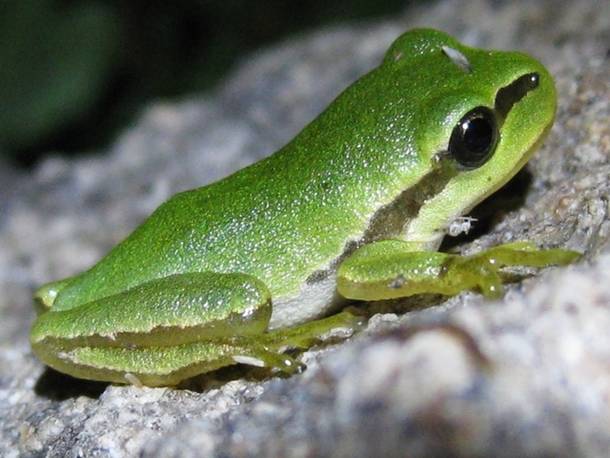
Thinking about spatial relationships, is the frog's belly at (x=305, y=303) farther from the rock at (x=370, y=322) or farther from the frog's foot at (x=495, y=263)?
the frog's foot at (x=495, y=263)

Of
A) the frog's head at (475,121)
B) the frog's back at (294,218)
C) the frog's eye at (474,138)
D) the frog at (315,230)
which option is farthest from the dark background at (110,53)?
the frog's eye at (474,138)

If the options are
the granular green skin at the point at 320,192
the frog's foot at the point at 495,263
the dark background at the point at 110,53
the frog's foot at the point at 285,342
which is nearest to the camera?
the frog's foot at the point at 495,263

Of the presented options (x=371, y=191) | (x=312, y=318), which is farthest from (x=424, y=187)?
(x=312, y=318)

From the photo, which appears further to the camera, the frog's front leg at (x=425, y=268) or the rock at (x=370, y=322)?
the frog's front leg at (x=425, y=268)

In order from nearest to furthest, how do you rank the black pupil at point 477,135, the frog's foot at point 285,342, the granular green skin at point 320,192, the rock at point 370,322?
the rock at point 370,322 < the frog's foot at point 285,342 < the black pupil at point 477,135 < the granular green skin at point 320,192

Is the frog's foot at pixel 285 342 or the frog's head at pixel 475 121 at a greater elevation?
the frog's head at pixel 475 121

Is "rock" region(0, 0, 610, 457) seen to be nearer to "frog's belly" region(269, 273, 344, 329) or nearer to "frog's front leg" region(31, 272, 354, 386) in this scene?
"frog's front leg" region(31, 272, 354, 386)

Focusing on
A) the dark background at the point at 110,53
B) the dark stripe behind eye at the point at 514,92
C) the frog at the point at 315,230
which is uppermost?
the dark background at the point at 110,53

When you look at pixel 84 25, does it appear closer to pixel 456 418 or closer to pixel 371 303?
pixel 371 303
